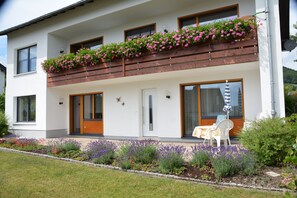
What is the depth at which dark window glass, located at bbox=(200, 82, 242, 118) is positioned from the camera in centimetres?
966

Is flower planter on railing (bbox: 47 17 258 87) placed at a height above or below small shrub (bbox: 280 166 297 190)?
above

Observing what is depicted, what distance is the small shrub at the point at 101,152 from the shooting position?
6646 mm

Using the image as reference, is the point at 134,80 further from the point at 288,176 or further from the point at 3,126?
the point at 3,126

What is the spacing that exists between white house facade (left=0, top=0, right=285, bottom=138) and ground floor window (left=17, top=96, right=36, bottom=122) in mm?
64

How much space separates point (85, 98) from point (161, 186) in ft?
34.1

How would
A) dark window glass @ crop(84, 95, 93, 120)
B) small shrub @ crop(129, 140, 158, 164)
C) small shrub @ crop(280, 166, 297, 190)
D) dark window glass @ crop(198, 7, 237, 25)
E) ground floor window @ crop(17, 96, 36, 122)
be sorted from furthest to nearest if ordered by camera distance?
1. ground floor window @ crop(17, 96, 36, 122)
2. dark window glass @ crop(84, 95, 93, 120)
3. dark window glass @ crop(198, 7, 237, 25)
4. small shrub @ crop(129, 140, 158, 164)
5. small shrub @ crop(280, 166, 297, 190)

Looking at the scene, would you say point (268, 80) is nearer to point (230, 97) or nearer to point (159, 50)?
point (230, 97)

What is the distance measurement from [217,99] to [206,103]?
1.62 feet

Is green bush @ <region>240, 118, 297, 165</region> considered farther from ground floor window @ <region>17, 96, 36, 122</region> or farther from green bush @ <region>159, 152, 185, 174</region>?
ground floor window @ <region>17, 96, 36, 122</region>

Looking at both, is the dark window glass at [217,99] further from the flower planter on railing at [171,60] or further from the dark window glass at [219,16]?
the dark window glass at [219,16]

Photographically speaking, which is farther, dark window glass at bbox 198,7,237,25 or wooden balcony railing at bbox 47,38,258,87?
dark window glass at bbox 198,7,237,25

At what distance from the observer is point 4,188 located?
4996 mm

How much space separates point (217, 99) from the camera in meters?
10.1

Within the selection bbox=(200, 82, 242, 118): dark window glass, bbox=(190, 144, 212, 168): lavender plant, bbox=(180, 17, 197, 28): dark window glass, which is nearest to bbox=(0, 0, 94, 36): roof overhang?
bbox=(180, 17, 197, 28): dark window glass
